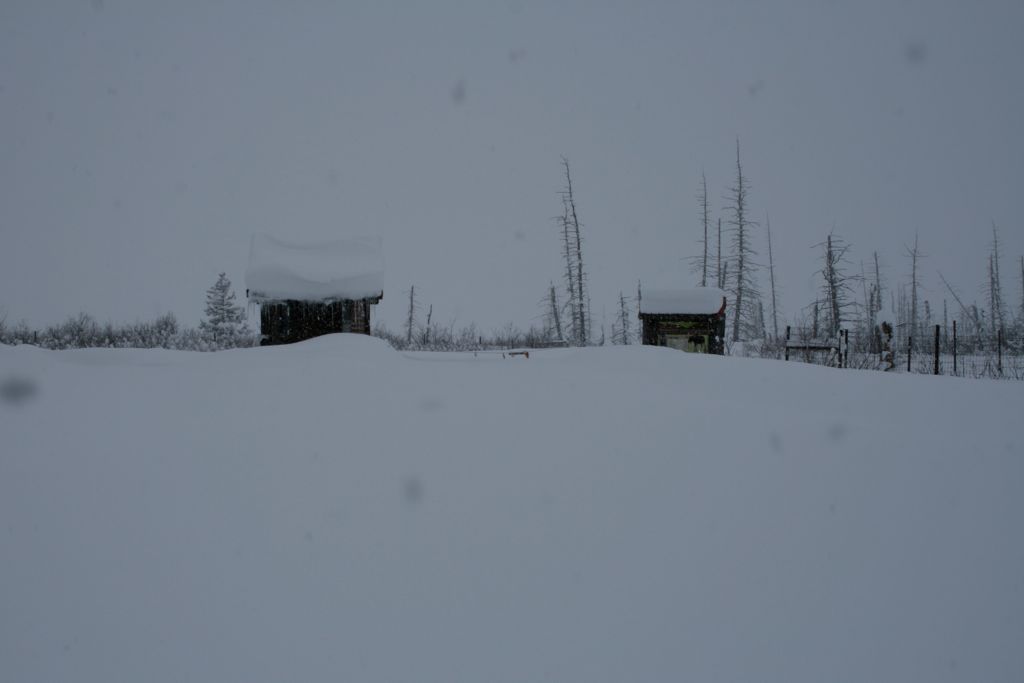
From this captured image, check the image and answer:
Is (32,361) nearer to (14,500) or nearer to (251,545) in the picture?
(14,500)

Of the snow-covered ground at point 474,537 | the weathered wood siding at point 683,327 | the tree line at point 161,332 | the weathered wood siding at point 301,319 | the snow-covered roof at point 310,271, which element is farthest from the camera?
the tree line at point 161,332

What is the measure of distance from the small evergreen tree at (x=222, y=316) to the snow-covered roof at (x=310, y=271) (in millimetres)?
18305

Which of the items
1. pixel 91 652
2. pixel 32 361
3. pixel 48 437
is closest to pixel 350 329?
pixel 32 361

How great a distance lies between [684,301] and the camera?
1555 cm

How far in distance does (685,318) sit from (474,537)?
14.3 m

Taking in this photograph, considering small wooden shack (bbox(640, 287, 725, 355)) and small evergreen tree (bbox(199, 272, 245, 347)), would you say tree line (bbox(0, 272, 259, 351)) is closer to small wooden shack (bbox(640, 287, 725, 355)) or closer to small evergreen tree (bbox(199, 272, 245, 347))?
small evergreen tree (bbox(199, 272, 245, 347))

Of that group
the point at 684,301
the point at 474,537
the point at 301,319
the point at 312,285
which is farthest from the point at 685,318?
the point at 474,537

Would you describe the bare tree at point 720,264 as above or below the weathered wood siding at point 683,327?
above

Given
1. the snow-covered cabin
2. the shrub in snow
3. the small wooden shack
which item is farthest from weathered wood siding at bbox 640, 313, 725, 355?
the shrub in snow

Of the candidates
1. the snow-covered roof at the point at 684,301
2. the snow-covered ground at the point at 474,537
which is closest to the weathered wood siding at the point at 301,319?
the snow-covered roof at the point at 684,301

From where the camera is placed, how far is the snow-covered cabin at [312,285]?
13.3m

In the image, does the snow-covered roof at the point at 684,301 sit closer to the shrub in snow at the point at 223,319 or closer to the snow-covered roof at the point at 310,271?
the snow-covered roof at the point at 310,271

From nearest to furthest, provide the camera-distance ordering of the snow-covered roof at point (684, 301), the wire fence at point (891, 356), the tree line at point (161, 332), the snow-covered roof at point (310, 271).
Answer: the wire fence at point (891, 356) → the snow-covered roof at point (310, 271) → the snow-covered roof at point (684, 301) → the tree line at point (161, 332)

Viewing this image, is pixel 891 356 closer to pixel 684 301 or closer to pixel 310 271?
pixel 684 301
